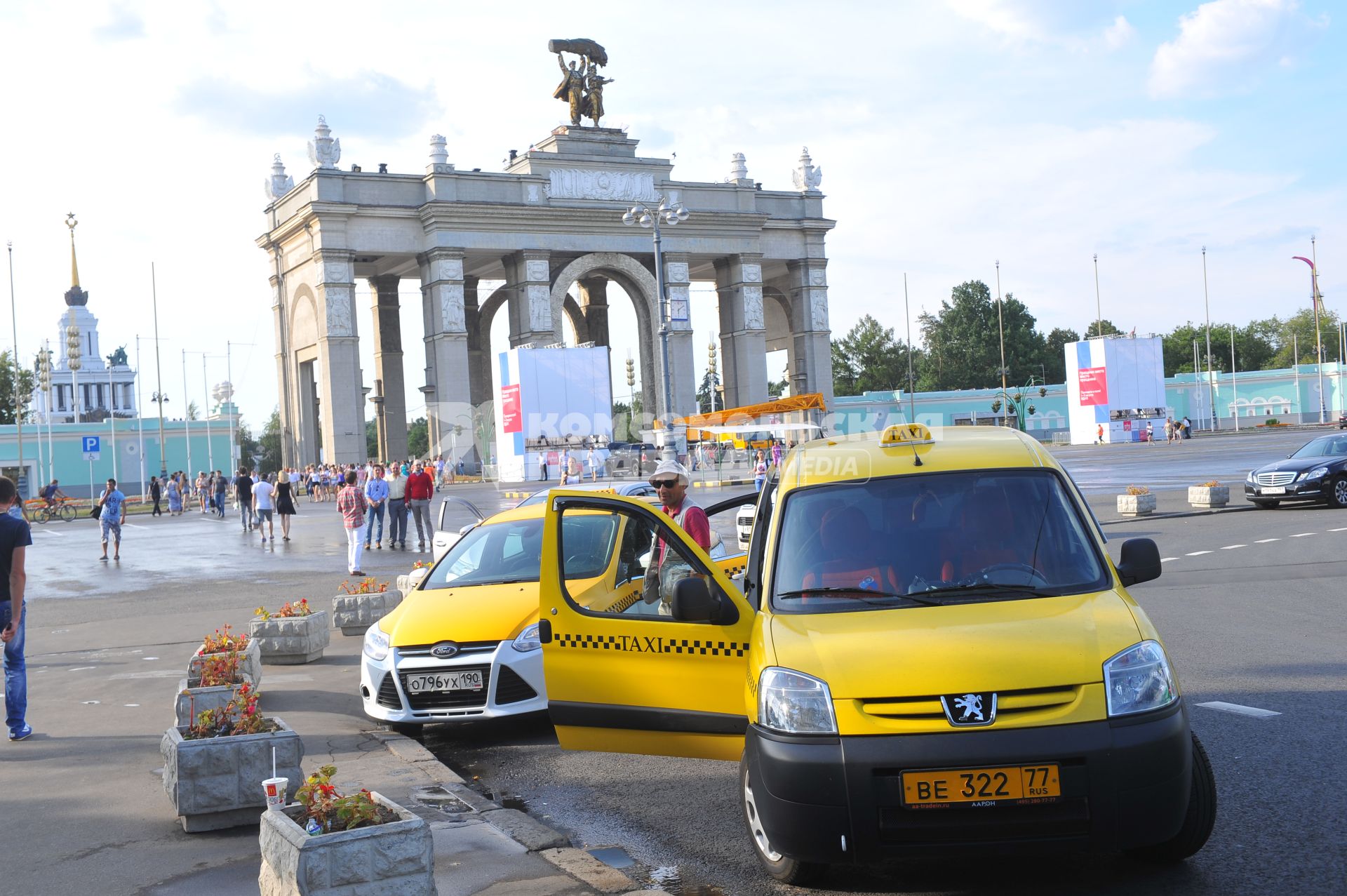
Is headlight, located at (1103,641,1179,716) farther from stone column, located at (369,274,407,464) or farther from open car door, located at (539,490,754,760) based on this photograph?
stone column, located at (369,274,407,464)

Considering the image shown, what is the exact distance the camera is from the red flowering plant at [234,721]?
6371 millimetres

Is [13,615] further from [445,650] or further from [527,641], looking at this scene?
[527,641]

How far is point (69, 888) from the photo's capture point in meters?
5.29

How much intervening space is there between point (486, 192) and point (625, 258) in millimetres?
8114

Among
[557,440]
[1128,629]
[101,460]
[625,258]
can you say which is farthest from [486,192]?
[1128,629]

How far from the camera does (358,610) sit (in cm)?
1322

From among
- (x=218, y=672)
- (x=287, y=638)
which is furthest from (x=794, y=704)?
(x=287, y=638)

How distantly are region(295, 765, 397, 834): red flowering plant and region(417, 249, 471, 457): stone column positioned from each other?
56977mm

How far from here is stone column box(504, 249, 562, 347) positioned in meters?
62.5

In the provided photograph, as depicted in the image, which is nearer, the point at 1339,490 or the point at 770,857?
the point at 770,857

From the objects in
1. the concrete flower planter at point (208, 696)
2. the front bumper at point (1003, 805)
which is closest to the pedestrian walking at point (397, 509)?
the concrete flower planter at point (208, 696)

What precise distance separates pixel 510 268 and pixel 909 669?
202 feet

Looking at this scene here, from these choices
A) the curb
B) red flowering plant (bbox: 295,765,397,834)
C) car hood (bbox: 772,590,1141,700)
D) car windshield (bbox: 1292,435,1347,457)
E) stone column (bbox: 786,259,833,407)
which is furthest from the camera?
stone column (bbox: 786,259,833,407)

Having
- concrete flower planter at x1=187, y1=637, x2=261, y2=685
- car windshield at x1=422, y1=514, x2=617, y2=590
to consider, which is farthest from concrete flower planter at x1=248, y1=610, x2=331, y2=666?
car windshield at x1=422, y1=514, x2=617, y2=590
